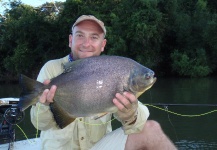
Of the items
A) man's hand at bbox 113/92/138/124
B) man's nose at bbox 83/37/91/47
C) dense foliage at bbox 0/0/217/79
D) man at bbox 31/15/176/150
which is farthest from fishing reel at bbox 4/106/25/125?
dense foliage at bbox 0/0/217/79

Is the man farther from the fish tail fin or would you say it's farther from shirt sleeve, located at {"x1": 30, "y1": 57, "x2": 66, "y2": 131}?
the fish tail fin

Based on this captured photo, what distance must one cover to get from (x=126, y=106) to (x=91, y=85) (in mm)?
347

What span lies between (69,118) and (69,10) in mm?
27746

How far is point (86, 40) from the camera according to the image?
3.24 meters

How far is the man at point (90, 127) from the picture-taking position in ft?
10.2

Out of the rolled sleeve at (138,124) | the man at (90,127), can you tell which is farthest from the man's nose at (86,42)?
the rolled sleeve at (138,124)

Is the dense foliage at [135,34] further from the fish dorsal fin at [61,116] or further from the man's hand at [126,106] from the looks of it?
the fish dorsal fin at [61,116]

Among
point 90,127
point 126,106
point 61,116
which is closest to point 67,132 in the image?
point 90,127

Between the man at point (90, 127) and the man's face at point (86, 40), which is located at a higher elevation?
the man's face at point (86, 40)

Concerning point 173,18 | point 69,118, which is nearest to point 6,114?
point 69,118

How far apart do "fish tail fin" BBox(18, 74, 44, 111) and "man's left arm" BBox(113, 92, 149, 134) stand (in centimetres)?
62

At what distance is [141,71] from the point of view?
8.66 ft

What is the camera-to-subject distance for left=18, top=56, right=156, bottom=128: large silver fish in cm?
260

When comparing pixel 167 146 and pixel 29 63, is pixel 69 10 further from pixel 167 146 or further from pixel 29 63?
pixel 167 146
